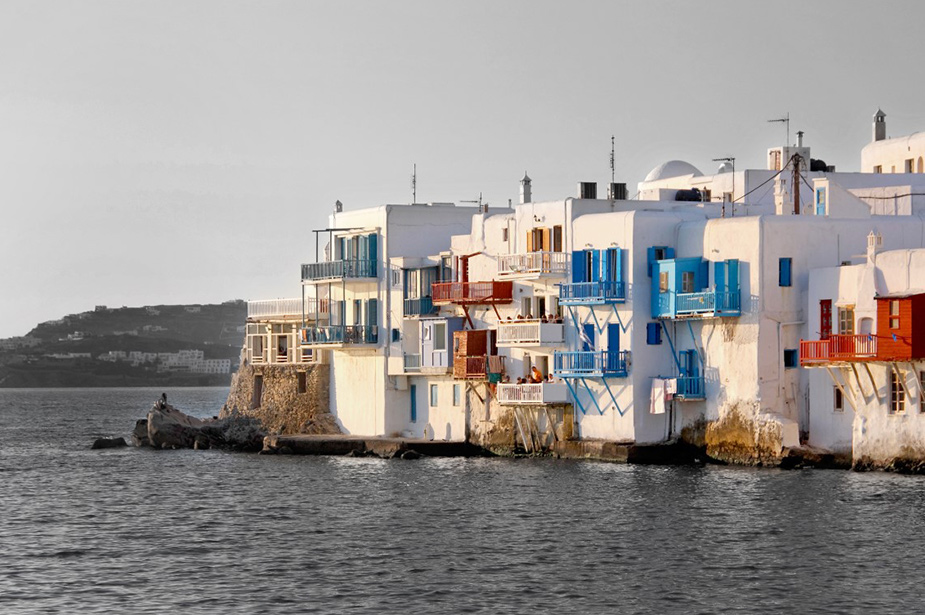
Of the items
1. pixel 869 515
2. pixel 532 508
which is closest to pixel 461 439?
pixel 532 508

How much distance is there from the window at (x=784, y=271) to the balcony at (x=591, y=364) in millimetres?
6329

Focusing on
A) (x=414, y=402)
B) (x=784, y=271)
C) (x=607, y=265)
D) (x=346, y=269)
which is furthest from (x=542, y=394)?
(x=346, y=269)

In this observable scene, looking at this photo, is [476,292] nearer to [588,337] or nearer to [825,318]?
[588,337]

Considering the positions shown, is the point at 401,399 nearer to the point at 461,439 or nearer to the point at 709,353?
the point at 461,439

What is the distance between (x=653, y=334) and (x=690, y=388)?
8.80 feet

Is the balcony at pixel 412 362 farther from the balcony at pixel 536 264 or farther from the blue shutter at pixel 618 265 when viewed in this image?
the blue shutter at pixel 618 265

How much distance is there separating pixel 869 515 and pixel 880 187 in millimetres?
27526

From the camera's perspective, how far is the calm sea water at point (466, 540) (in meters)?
41.2

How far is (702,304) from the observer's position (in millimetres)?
64438

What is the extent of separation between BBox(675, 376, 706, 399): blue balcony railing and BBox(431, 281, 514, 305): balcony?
9441 mm

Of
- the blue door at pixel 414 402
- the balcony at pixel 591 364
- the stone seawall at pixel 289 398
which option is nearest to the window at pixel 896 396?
the balcony at pixel 591 364

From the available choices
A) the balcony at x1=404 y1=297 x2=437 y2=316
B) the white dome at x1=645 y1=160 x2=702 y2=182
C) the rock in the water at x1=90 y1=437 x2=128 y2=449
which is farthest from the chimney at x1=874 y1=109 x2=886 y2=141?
the rock in the water at x1=90 y1=437 x2=128 y2=449

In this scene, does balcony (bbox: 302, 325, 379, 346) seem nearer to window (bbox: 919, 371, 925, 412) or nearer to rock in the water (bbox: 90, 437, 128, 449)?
rock in the water (bbox: 90, 437, 128, 449)

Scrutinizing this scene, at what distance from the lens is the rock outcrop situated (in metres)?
83.7
